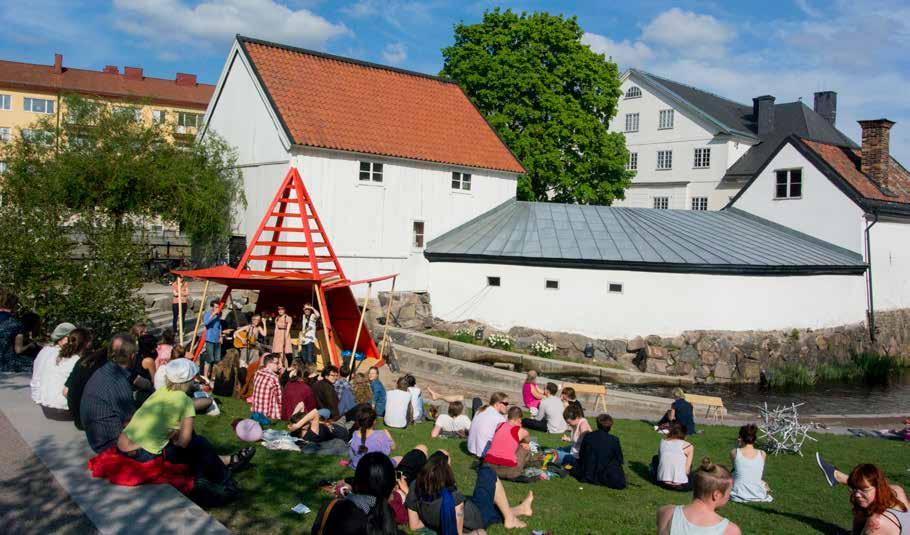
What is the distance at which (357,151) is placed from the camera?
26609mm

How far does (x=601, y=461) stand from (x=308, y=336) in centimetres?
938

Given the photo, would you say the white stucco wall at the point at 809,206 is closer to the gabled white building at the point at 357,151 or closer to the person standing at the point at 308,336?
the gabled white building at the point at 357,151

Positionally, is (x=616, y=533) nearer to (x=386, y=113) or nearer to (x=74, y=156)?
(x=386, y=113)

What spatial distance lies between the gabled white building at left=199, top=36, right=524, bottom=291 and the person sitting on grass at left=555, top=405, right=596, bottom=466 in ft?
52.9

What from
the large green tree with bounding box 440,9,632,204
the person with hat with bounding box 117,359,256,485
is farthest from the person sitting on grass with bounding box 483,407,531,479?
the large green tree with bounding box 440,9,632,204

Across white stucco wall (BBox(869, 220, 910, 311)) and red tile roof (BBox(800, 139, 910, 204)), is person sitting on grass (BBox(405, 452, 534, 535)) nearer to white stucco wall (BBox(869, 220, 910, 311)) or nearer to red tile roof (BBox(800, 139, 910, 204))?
red tile roof (BBox(800, 139, 910, 204))

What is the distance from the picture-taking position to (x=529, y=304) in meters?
27.4

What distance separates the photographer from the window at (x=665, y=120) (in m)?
54.2

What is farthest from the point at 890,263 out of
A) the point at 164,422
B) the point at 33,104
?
the point at 33,104

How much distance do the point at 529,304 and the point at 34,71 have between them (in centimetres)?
5836

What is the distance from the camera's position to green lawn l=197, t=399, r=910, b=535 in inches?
310

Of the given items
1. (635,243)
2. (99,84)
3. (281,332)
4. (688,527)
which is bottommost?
(688,527)

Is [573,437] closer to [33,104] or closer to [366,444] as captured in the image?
[366,444]

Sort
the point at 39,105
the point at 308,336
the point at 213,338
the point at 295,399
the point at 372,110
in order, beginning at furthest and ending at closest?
the point at 39,105 < the point at 372,110 < the point at 308,336 < the point at 213,338 < the point at 295,399
